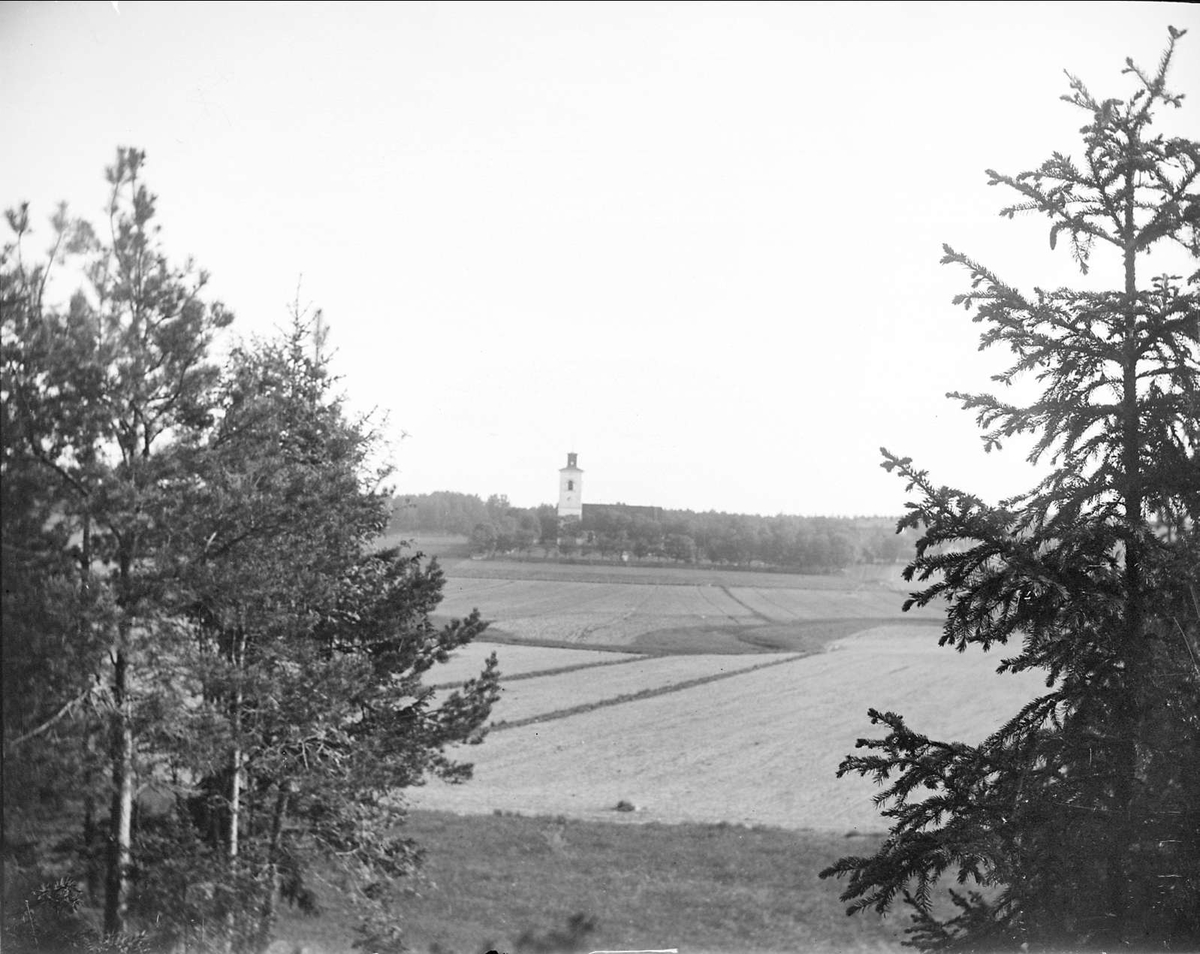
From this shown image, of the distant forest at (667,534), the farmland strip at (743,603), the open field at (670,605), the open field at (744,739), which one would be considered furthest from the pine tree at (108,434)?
the farmland strip at (743,603)

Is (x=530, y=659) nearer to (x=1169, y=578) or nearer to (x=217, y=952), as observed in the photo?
(x=217, y=952)

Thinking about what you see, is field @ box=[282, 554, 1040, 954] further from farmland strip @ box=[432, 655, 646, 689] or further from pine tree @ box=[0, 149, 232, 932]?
pine tree @ box=[0, 149, 232, 932]

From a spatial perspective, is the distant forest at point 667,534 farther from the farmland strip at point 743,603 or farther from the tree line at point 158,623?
the farmland strip at point 743,603

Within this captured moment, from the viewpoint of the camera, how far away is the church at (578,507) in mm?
6809

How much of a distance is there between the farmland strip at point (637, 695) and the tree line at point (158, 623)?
747 centimetres

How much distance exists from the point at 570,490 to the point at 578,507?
1.08ft

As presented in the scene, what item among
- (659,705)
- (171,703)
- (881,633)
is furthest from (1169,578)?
(659,705)

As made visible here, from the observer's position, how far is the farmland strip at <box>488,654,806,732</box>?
13.7m

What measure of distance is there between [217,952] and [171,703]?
164cm

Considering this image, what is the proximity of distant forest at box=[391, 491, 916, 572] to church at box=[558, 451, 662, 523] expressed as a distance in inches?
1.5

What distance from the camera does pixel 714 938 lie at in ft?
23.8

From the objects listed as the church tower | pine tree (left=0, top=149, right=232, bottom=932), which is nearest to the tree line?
pine tree (left=0, top=149, right=232, bottom=932)

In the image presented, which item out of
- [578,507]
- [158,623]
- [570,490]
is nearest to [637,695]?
[578,507]

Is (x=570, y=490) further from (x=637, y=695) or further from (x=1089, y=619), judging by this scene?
(x=637, y=695)
